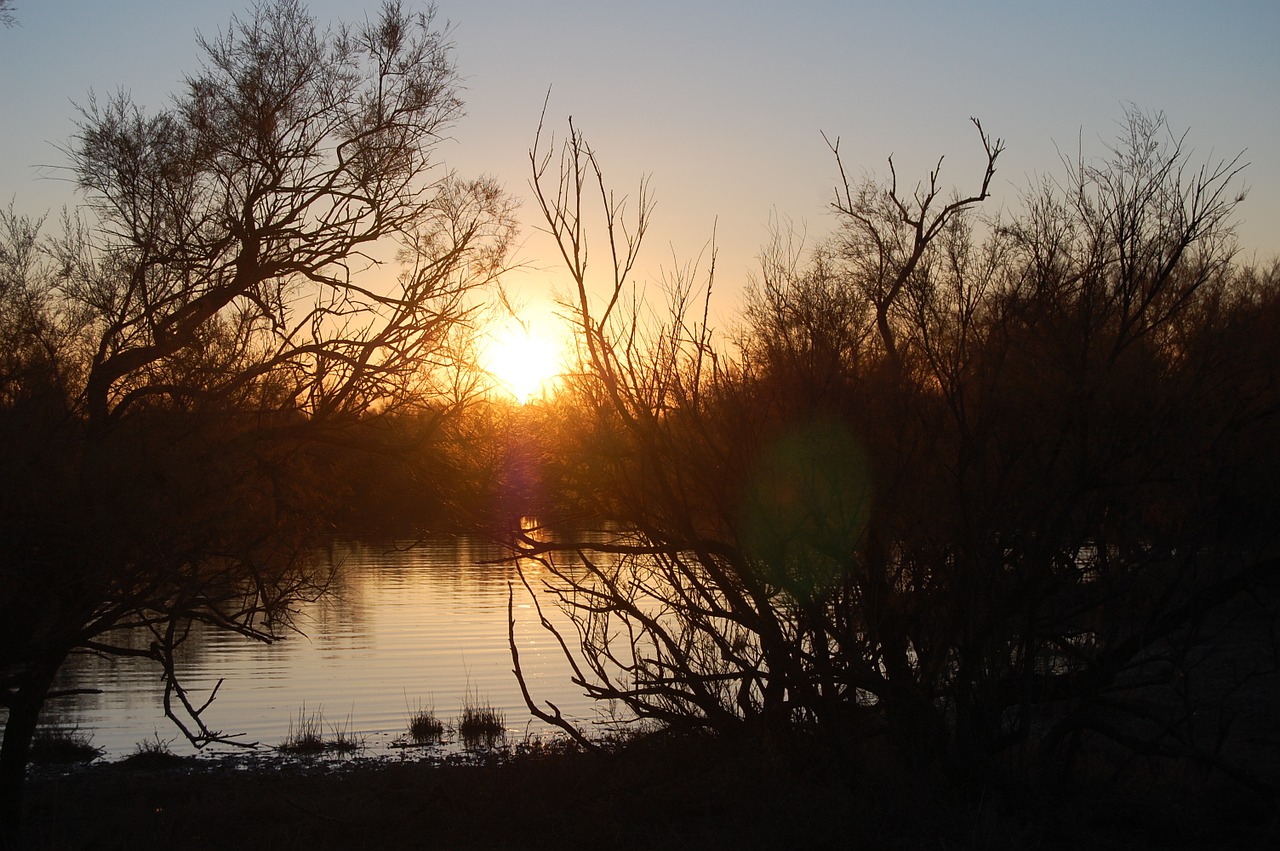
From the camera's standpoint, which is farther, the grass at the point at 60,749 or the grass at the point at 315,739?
the grass at the point at 315,739

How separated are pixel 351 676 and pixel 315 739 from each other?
19.1 feet

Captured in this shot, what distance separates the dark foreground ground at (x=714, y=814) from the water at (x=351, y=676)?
14.5ft

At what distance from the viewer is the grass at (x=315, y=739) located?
14.9 meters

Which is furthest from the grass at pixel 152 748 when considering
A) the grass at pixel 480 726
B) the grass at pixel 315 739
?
the grass at pixel 480 726

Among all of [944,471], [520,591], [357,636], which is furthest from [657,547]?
[520,591]

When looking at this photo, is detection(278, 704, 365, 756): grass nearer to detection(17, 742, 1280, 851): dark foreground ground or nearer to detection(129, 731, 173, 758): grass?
detection(129, 731, 173, 758): grass

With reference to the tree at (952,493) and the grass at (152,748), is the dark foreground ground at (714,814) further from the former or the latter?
the grass at (152,748)

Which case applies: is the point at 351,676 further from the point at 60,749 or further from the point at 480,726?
the point at 60,749

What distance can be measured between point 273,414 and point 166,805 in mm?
4091

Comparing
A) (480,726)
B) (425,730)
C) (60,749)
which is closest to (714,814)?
(480,726)

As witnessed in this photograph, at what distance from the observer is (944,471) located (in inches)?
288

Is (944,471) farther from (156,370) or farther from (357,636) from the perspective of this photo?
(357,636)

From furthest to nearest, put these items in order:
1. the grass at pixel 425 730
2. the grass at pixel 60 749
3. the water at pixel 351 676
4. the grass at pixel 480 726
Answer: the water at pixel 351 676 → the grass at pixel 425 730 → the grass at pixel 480 726 → the grass at pixel 60 749

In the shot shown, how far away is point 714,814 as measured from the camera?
276 inches
